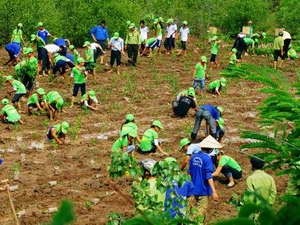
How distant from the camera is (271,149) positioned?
3215 mm

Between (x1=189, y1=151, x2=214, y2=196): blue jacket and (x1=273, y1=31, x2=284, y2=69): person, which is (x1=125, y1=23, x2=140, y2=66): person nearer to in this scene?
(x1=273, y1=31, x2=284, y2=69): person

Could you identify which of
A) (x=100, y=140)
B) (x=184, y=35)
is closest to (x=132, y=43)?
(x=184, y=35)

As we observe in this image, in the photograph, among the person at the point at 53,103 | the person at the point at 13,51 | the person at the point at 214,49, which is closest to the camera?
the person at the point at 53,103

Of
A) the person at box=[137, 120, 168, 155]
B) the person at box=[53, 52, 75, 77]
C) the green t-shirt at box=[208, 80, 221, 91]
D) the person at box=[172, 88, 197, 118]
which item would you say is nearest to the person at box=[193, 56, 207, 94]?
the green t-shirt at box=[208, 80, 221, 91]

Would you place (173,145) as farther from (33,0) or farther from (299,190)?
(33,0)

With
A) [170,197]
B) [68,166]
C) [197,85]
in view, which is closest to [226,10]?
[197,85]

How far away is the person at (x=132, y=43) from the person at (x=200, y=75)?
120 inches

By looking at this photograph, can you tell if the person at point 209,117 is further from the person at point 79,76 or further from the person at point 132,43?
the person at point 132,43

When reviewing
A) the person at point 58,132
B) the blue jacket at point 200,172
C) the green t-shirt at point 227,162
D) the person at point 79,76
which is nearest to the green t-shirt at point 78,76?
the person at point 79,76

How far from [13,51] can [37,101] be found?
467 centimetres

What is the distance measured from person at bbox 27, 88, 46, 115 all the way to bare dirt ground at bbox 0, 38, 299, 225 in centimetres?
28

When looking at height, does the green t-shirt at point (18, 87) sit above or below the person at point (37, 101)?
above

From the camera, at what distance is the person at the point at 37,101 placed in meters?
14.3

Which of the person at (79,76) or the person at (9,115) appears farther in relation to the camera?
the person at (79,76)
